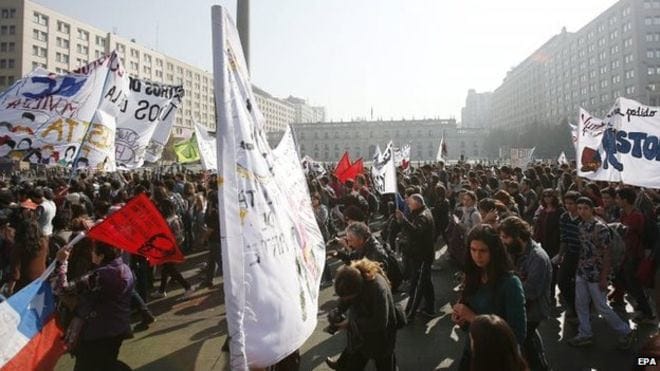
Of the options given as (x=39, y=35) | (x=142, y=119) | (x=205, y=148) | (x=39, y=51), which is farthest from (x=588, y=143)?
(x=39, y=35)

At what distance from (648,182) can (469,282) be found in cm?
543

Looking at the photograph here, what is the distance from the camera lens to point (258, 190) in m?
2.15

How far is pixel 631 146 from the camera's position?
741 centimetres

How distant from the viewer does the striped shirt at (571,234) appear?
5535mm

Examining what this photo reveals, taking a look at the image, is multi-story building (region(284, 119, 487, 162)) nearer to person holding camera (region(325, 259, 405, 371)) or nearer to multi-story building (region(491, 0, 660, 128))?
multi-story building (region(491, 0, 660, 128))

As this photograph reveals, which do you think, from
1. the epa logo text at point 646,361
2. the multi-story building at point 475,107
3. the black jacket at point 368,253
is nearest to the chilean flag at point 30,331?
the black jacket at point 368,253

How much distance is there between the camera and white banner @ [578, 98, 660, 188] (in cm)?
706

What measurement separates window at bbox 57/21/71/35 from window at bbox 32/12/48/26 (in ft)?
6.87

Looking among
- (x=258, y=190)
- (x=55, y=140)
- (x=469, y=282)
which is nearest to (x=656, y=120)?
(x=469, y=282)

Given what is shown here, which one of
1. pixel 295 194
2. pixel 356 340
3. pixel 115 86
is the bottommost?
pixel 356 340

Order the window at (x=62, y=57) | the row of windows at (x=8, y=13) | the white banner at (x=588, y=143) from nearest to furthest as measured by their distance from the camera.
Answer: the white banner at (x=588, y=143)
the row of windows at (x=8, y=13)
the window at (x=62, y=57)

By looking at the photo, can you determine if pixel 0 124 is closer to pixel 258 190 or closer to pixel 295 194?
pixel 295 194

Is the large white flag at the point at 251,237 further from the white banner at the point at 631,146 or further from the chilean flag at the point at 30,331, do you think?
the white banner at the point at 631,146

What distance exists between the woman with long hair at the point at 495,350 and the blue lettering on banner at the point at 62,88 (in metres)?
7.47
